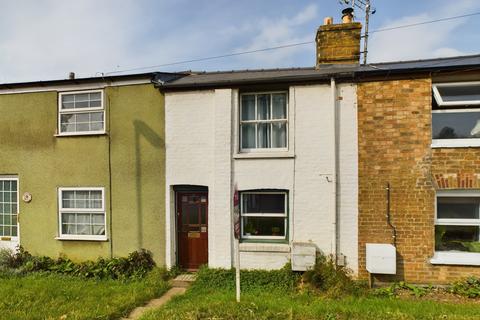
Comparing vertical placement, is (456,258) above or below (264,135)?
below

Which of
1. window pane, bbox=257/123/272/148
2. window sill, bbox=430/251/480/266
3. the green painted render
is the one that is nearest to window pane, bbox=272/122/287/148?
window pane, bbox=257/123/272/148

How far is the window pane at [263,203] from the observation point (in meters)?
7.46

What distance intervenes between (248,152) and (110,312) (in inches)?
178

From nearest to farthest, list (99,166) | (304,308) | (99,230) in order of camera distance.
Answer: (304,308)
(99,166)
(99,230)

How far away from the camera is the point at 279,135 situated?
7562mm

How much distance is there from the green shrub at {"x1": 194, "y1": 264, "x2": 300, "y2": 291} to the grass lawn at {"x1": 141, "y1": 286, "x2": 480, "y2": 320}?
56 cm

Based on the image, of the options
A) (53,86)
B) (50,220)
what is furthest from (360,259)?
(53,86)

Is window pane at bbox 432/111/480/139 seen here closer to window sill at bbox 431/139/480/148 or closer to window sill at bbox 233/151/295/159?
window sill at bbox 431/139/480/148

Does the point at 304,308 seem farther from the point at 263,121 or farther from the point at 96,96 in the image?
the point at 96,96

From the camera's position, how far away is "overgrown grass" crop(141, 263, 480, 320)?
16.8ft

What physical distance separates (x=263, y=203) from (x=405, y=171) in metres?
3.38

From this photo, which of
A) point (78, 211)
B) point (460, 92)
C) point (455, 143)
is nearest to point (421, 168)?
point (455, 143)

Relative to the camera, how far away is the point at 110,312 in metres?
5.52

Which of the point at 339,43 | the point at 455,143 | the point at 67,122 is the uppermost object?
the point at 339,43
